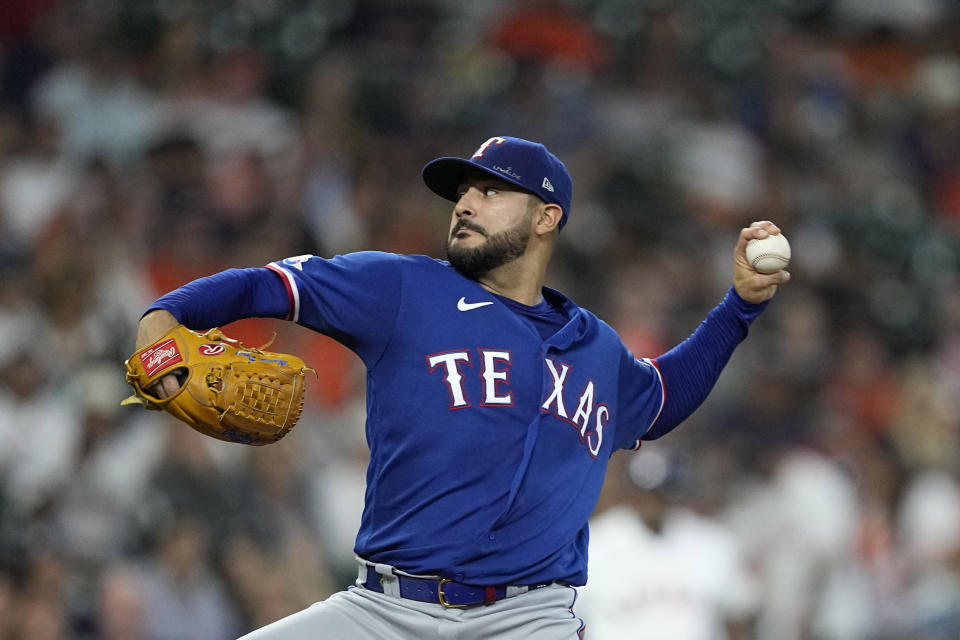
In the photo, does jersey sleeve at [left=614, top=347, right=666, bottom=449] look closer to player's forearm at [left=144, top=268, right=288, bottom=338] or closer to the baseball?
the baseball

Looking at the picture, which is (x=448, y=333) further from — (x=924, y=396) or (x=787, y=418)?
(x=924, y=396)

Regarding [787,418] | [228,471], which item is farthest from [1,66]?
[787,418]

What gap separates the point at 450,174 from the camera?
391 cm

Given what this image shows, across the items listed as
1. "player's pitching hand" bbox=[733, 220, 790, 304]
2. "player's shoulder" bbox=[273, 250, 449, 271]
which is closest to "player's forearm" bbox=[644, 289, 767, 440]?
"player's pitching hand" bbox=[733, 220, 790, 304]

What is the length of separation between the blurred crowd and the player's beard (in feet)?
8.01

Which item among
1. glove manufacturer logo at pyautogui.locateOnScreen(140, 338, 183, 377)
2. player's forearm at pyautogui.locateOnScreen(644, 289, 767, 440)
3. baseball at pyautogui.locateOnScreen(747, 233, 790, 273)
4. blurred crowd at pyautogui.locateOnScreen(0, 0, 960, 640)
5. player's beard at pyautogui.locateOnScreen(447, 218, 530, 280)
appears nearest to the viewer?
glove manufacturer logo at pyautogui.locateOnScreen(140, 338, 183, 377)

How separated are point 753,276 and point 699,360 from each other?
11.9 inches

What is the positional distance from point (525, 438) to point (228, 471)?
3115mm

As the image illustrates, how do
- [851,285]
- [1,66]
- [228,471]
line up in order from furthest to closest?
1. [851,285]
2. [1,66]
3. [228,471]

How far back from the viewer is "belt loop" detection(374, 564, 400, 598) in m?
3.45

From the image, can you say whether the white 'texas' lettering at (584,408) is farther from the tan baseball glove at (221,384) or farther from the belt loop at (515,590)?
the tan baseball glove at (221,384)

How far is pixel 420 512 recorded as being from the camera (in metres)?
3.44

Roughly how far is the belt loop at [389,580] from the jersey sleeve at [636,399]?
0.85m

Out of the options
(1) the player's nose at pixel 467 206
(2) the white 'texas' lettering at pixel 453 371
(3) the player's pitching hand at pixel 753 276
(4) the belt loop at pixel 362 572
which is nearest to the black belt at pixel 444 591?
(4) the belt loop at pixel 362 572
